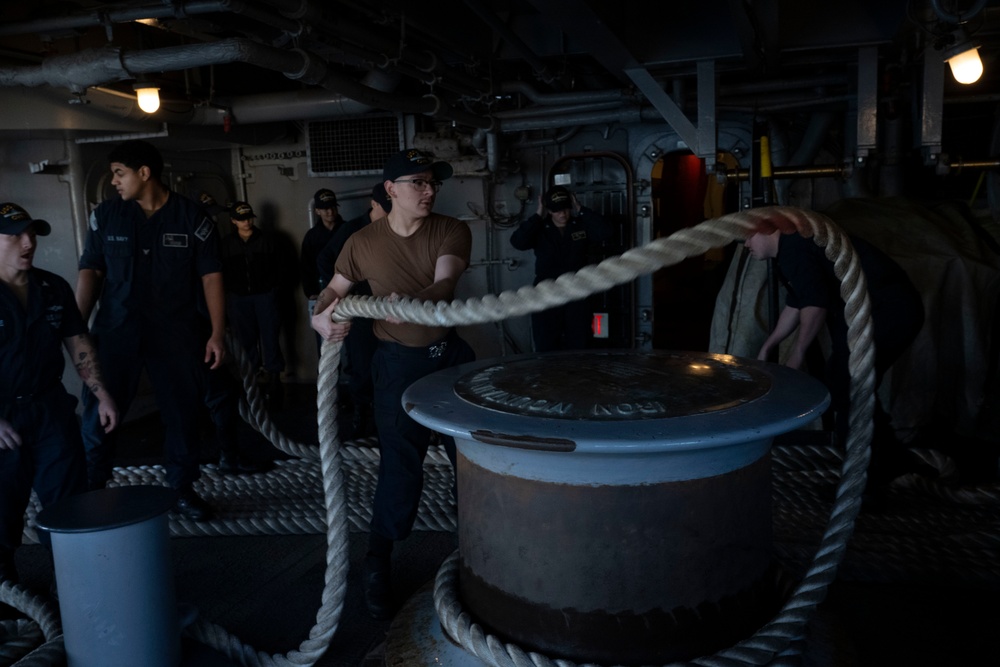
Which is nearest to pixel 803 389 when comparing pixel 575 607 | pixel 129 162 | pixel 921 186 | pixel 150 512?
pixel 575 607

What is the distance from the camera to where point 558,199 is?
6.43m

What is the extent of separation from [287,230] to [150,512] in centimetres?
615

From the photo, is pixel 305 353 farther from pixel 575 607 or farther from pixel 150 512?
pixel 575 607

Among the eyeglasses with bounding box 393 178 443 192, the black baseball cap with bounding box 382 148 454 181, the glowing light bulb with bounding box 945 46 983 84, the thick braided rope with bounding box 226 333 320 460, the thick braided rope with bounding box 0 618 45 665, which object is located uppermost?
the glowing light bulb with bounding box 945 46 983 84

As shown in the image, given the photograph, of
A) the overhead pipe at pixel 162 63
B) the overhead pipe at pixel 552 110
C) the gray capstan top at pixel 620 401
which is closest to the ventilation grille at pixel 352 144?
the overhead pipe at pixel 552 110

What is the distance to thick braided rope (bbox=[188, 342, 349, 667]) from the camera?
2.70 meters

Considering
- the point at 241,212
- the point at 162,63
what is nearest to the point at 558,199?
the point at 241,212

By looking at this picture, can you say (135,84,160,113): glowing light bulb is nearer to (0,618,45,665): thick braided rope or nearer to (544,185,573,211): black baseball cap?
(544,185,573,211): black baseball cap

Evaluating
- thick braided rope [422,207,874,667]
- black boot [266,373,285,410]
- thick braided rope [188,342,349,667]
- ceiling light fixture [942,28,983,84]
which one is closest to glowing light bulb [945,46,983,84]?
ceiling light fixture [942,28,983,84]

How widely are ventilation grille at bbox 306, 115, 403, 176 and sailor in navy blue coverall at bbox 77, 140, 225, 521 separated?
321cm

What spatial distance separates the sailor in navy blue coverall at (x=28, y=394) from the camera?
3.20 meters

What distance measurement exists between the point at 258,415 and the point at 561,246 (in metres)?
→ 2.91

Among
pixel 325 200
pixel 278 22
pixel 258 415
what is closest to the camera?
pixel 278 22

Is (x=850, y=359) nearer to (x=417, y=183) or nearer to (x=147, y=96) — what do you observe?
(x=417, y=183)
